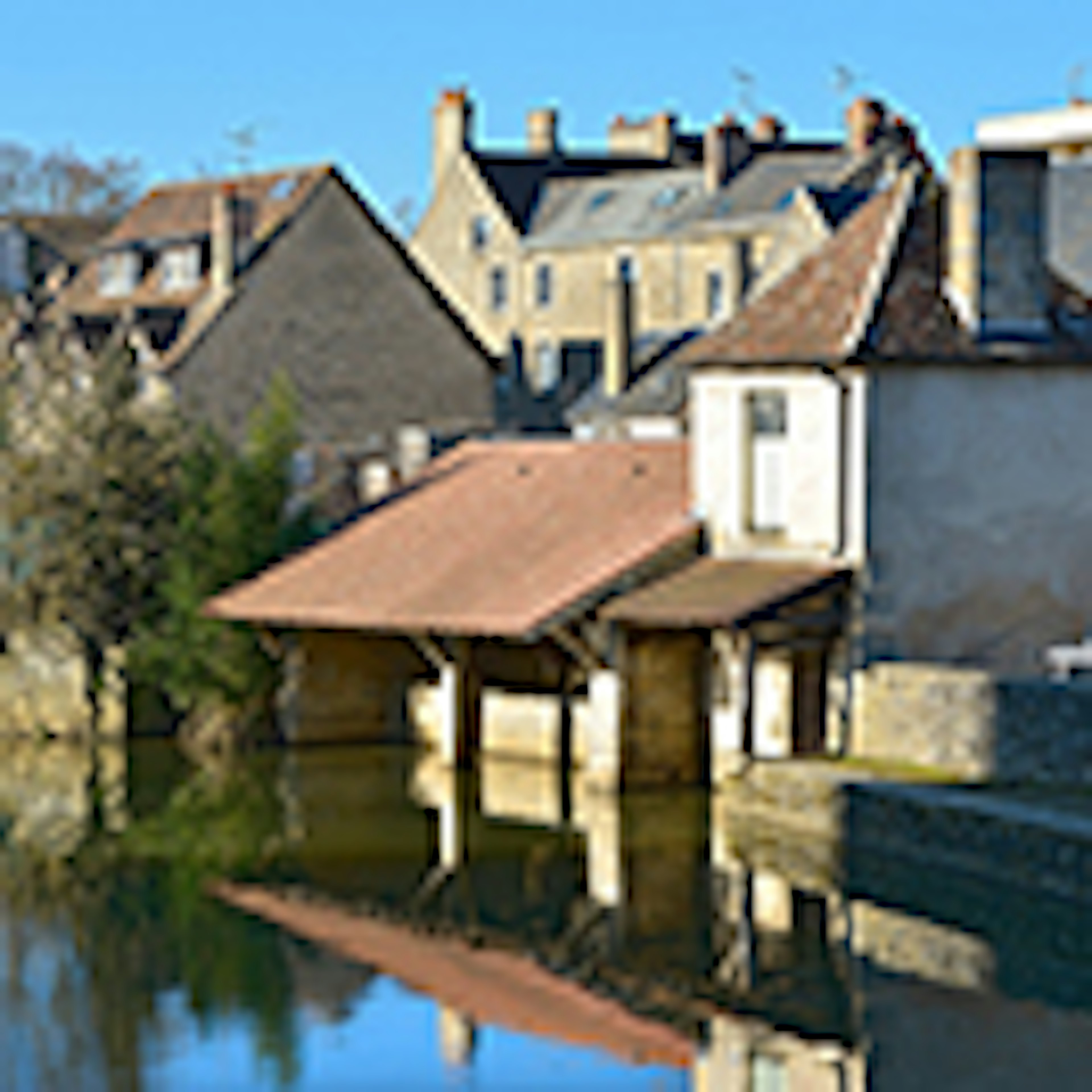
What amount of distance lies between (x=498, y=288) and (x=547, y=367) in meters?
4.54

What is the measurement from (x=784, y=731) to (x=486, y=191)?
52439 mm

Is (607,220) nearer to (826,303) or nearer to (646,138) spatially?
(646,138)

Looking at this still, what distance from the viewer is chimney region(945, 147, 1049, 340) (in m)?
29.5

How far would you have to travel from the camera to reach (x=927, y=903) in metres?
21.7

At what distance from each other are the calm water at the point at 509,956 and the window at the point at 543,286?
48957 mm

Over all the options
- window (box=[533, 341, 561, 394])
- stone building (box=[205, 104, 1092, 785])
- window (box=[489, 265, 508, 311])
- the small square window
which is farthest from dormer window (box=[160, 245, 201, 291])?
the small square window

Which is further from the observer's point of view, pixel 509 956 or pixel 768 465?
pixel 768 465

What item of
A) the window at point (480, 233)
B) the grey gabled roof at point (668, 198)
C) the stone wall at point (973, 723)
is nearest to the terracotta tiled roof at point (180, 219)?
the grey gabled roof at point (668, 198)

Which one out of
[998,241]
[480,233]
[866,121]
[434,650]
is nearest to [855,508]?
[998,241]

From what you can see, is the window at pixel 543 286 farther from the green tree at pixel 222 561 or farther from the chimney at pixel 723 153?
the green tree at pixel 222 561

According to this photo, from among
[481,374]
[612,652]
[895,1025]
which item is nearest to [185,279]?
[481,374]

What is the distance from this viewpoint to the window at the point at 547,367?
75688 millimetres

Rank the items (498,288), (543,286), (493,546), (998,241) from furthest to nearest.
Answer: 1. (498,288)
2. (543,286)
3. (493,546)
4. (998,241)

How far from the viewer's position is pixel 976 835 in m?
22.6
